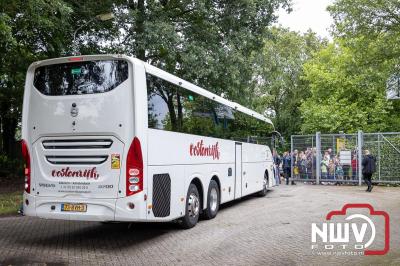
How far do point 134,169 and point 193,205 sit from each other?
9.43 feet

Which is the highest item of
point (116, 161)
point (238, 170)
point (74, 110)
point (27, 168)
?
point (74, 110)

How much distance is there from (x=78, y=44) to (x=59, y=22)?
3.43 meters

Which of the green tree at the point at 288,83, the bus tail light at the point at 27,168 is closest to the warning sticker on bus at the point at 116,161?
the bus tail light at the point at 27,168

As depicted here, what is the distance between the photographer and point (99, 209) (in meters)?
8.65

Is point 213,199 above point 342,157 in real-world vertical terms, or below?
below

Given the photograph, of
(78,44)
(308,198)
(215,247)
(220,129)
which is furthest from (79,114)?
(78,44)

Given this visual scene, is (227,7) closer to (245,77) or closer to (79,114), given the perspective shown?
(245,77)

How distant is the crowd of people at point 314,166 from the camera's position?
942 inches

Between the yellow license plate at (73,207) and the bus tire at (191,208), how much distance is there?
2.63m

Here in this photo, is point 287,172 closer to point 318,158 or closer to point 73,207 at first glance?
point 318,158

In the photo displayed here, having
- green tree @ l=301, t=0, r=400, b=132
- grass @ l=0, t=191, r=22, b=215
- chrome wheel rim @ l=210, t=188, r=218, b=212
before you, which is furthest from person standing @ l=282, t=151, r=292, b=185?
grass @ l=0, t=191, r=22, b=215

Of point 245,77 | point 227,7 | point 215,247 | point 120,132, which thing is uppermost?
point 227,7

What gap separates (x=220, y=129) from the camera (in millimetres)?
13617

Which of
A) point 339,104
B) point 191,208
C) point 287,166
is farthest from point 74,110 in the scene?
point 339,104
